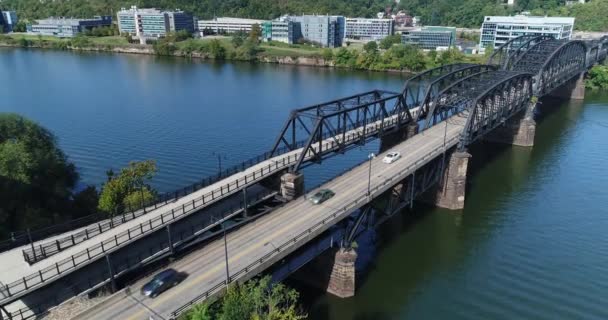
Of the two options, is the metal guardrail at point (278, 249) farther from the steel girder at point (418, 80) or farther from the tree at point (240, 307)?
the steel girder at point (418, 80)

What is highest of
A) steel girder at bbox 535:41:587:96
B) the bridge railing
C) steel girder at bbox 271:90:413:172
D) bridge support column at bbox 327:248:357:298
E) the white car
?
steel girder at bbox 535:41:587:96

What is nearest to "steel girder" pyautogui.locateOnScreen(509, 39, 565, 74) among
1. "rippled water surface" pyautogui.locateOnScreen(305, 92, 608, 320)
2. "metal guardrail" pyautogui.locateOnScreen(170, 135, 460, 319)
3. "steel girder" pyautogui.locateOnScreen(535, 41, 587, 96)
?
"steel girder" pyautogui.locateOnScreen(535, 41, 587, 96)

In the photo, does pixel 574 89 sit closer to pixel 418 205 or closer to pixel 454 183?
pixel 454 183

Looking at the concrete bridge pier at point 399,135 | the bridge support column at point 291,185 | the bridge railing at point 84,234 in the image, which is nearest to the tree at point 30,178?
the bridge railing at point 84,234

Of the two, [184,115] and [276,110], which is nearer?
[184,115]

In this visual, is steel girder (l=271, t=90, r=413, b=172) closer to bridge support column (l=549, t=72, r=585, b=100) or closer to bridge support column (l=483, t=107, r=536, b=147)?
bridge support column (l=483, t=107, r=536, b=147)

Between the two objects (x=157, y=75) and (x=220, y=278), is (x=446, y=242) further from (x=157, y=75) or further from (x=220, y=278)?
(x=157, y=75)

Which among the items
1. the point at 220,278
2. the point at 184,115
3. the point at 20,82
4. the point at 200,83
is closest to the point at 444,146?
the point at 220,278
